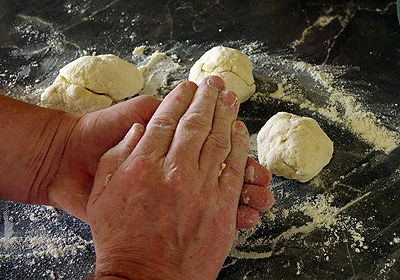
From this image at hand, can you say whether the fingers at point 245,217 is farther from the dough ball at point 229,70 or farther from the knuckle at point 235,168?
the dough ball at point 229,70

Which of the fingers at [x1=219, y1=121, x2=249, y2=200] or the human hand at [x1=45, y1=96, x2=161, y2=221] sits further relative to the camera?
the human hand at [x1=45, y1=96, x2=161, y2=221]

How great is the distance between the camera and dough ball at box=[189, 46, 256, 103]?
1.94 meters

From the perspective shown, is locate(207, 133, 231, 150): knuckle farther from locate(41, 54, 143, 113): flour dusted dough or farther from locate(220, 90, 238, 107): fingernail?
locate(41, 54, 143, 113): flour dusted dough

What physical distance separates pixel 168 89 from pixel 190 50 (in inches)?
14.5

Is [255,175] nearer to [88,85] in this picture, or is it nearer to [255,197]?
[255,197]

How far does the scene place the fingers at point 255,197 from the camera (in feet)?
4.33

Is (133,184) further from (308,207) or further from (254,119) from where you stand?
(254,119)

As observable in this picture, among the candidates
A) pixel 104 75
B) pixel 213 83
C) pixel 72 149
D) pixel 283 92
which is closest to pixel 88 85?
pixel 104 75

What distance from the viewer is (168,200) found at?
3.53 feet

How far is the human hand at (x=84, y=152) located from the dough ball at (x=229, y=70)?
2.12 feet

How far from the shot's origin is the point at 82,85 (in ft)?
6.42

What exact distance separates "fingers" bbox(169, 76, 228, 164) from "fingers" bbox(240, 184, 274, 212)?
22 cm

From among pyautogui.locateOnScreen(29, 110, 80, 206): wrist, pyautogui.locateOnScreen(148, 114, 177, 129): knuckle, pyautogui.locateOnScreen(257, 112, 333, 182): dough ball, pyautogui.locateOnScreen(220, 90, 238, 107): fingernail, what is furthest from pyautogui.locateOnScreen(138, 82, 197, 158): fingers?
pyautogui.locateOnScreen(257, 112, 333, 182): dough ball

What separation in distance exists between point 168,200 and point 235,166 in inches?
11.6
